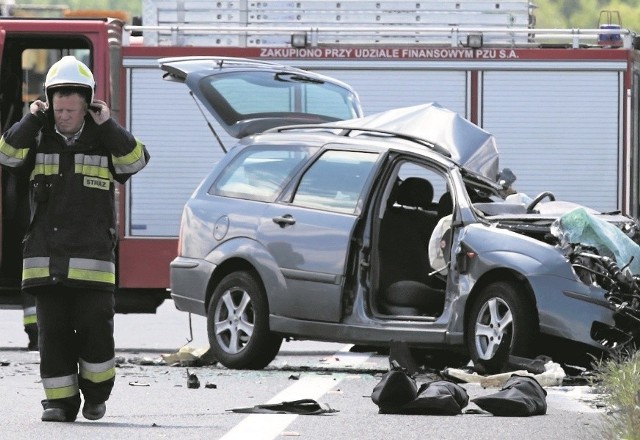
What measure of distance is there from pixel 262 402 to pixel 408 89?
7632mm

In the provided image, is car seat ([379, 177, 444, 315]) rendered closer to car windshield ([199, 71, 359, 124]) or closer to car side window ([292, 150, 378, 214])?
car side window ([292, 150, 378, 214])

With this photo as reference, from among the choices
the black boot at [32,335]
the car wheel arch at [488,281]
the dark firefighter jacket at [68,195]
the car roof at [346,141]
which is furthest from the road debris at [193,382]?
the black boot at [32,335]

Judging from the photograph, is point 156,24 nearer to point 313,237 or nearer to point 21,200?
point 21,200

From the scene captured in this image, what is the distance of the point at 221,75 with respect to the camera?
15.0m

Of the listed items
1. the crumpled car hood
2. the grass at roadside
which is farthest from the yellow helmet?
the crumpled car hood

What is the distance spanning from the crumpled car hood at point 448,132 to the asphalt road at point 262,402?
154 centimetres

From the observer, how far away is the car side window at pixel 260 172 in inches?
→ 547

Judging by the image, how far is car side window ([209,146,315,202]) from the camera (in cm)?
1388

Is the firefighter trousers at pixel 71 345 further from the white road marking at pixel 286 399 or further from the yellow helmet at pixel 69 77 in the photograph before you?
the yellow helmet at pixel 69 77

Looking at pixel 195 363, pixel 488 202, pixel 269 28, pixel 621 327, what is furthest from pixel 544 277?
pixel 269 28

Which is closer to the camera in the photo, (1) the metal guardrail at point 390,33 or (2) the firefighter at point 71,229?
(2) the firefighter at point 71,229

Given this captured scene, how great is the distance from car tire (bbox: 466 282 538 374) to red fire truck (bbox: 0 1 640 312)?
224 inches

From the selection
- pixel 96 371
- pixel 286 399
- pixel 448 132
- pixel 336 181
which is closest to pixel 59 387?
pixel 96 371

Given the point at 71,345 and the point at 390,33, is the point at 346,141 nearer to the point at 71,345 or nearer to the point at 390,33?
the point at 71,345
